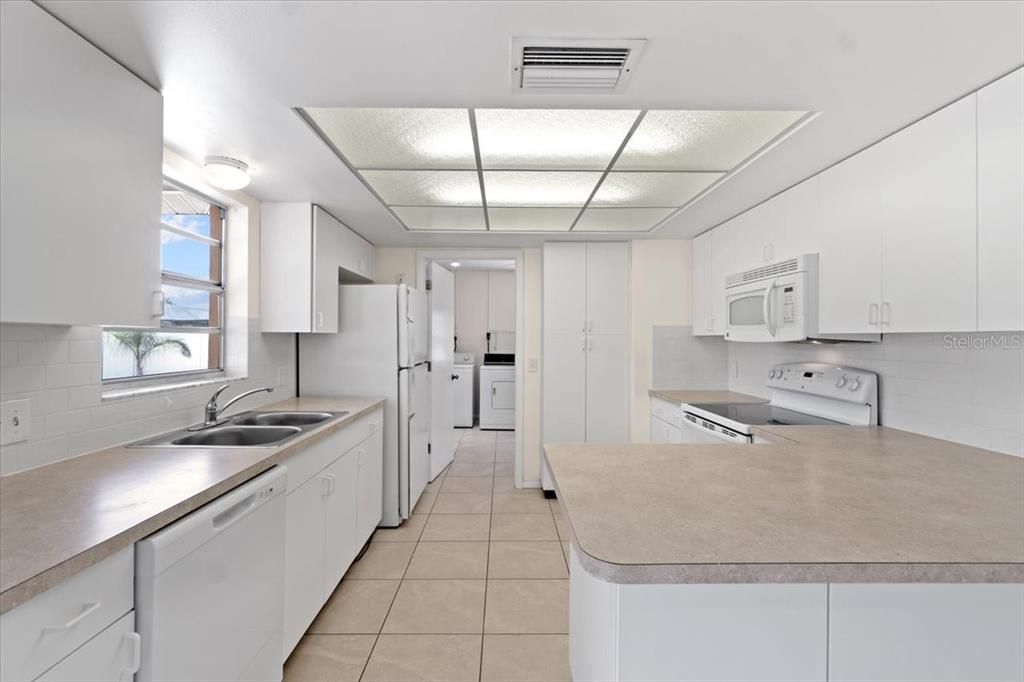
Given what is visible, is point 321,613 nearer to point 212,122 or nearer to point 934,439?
point 212,122

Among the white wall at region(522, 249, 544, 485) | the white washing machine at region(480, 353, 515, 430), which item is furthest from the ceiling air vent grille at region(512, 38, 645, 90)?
the white washing machine at region(480, 353, 515, 430)

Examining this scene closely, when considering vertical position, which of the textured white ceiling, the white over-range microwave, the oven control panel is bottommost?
the oven control panel

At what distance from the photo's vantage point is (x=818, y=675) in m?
0.92

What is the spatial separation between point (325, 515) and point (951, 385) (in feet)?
9.37

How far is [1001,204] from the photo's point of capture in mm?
1439

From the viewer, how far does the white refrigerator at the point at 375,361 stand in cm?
324

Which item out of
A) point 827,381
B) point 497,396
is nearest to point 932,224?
point 827,381

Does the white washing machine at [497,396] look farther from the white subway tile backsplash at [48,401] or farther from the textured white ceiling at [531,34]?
the white subway tile backsplash at [48,401]

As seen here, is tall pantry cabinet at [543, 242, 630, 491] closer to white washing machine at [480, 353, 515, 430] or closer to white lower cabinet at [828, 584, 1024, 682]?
white washing machine at [480, 353, 515, 430]

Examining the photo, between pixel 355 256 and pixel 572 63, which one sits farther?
pixel 355 256

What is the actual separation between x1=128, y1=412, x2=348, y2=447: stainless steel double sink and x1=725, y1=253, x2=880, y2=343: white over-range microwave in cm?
243

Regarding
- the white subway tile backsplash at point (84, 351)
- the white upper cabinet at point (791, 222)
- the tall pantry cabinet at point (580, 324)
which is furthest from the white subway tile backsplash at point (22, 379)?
the white upper cabinet at point (791, 222)

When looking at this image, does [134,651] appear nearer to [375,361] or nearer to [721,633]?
[721,633]

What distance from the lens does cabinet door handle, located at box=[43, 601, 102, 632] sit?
0.87 m
